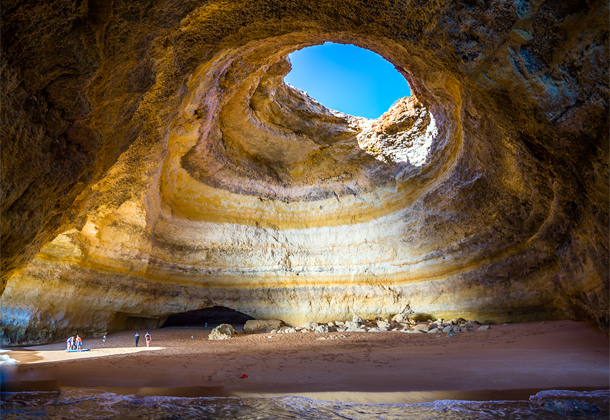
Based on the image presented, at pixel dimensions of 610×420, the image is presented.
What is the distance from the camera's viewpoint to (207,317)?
1397 cm

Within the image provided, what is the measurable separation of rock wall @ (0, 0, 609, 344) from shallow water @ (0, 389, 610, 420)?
188 centimetres

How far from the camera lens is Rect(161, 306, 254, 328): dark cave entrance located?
43.9ft

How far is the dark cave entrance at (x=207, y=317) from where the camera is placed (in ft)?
43.9

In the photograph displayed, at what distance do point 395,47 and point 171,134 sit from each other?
5.71 meters

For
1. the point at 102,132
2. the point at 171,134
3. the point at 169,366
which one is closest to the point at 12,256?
the point at 102,132

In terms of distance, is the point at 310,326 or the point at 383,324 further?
the point at 310,326

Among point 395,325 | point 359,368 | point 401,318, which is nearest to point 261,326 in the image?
point 395,325

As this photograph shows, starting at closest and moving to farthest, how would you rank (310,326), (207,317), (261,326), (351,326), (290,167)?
(351,326) → (310,326) → (261,326) → (290,167) → (207,317)

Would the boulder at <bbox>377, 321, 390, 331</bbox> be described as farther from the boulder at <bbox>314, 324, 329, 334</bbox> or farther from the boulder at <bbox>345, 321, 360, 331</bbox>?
the boulder at <bbox>314, 324, 329, 334</bbox>

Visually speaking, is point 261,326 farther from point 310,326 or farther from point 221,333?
point 221,333

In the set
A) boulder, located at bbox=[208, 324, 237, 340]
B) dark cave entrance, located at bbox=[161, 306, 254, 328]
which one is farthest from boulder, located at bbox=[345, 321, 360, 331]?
dark cave entrance, located at bbox=[161, 306, 254, 328]

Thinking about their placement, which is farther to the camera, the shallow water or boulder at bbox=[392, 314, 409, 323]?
boulder at bbox=[392, 314, 409, 323]

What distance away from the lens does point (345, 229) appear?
12.4m

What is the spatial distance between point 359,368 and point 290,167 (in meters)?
8.72
